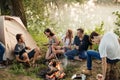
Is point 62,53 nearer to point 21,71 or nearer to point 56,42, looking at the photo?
point 56,42

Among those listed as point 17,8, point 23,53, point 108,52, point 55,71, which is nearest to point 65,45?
point 23,53

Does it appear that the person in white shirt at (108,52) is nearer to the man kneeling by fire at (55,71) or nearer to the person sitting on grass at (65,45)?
the man kneeling by fire at (55,71)

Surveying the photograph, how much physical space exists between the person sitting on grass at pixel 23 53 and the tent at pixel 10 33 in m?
0.27

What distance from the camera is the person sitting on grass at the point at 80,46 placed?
9.22 metres

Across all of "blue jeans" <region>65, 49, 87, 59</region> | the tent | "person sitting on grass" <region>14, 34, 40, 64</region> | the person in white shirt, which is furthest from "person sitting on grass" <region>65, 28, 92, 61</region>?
the person in white shirt

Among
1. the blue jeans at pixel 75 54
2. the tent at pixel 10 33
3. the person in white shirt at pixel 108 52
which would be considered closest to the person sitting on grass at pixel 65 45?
the blue jeans at pixel 75 54

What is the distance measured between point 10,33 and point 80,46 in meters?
2.04

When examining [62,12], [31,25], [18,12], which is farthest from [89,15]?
[18,12]

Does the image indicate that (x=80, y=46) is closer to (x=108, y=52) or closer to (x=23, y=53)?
(x=23, y=53)

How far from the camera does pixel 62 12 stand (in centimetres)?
2630

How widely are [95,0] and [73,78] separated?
20674 millimetres

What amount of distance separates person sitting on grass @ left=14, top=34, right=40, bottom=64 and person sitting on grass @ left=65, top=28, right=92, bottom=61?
0.80m

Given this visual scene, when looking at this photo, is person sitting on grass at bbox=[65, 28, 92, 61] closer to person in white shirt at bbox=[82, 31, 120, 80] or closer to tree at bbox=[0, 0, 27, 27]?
person in white shirt at bbox=[82, 31, 120, 80]

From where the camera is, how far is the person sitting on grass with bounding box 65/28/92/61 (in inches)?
363
